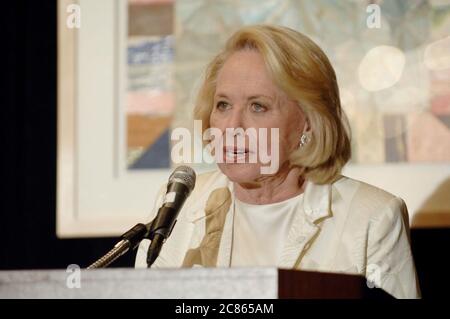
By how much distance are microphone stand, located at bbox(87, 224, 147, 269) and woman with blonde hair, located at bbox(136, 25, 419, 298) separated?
0.43 m

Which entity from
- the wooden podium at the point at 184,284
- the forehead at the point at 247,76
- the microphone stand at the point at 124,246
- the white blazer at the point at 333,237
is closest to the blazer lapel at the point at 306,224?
the white blazer at the point at 333,237

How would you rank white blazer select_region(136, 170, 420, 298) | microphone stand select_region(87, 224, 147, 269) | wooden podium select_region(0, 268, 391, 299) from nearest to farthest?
1. wooden podium select_region(0, 268, 391, 299)
2. microphone stand select_region(87, 224, 147, 269)
3. white blazer select_region(136, 170, 420, 298)

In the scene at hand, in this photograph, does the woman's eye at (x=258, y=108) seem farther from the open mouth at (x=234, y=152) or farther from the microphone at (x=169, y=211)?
the microphone at (x=169, y=211)

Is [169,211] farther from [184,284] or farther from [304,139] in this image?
[304,139]

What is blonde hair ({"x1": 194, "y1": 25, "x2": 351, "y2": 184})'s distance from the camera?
185 centimetres

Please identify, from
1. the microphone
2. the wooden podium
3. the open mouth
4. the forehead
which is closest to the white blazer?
the open mouth

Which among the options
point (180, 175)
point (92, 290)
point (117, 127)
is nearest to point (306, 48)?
point (180, 175)

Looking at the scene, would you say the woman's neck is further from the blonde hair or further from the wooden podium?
the wooden podium

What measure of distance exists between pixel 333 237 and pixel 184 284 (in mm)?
715

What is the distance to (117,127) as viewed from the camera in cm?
239

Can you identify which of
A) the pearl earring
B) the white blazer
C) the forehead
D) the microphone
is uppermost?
the forehead

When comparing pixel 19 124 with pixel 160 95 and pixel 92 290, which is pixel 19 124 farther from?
pixel 92 290

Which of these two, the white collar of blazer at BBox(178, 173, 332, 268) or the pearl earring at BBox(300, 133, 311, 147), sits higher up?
the pearl earring at BBox(300, 133, 311, 147)

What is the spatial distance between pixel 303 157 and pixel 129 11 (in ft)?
2.62
